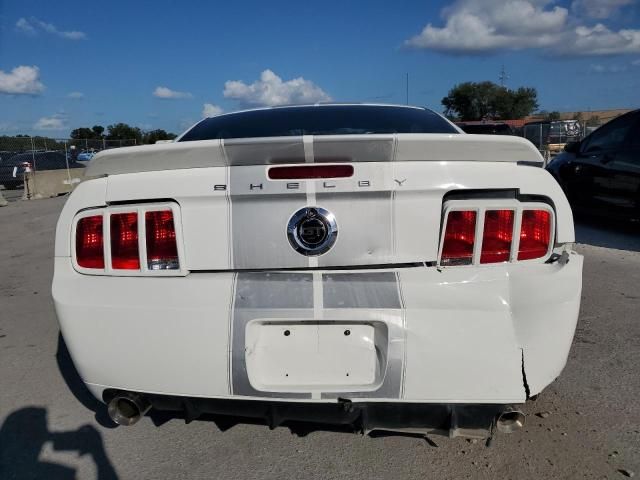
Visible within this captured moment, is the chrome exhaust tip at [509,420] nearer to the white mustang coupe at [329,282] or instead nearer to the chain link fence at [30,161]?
the white mustang coupe at [329,282]

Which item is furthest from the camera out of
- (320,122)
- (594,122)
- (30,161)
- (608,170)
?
(594,122)

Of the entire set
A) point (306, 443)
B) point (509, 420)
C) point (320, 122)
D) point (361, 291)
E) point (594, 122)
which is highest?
point (594, 122)

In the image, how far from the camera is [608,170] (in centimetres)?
672

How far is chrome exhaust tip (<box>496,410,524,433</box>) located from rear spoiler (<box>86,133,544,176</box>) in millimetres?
955

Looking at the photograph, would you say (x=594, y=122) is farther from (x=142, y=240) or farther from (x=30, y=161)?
(x=142, y=240)

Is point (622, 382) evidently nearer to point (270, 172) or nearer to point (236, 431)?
point (236, 431)

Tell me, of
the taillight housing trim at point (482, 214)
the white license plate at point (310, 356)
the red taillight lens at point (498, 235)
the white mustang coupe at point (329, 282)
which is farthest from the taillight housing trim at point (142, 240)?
the red taillight lens at point (498, 235)

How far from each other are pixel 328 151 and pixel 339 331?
651mm

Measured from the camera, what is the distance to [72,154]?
70.6 feet

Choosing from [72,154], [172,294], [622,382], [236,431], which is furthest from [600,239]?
[72,154]

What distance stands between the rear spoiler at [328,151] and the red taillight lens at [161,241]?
0.65ft

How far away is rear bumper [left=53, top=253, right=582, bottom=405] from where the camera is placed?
5.86 feet

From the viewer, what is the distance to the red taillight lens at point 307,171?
187cm

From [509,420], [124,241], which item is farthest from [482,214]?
[124,241]
